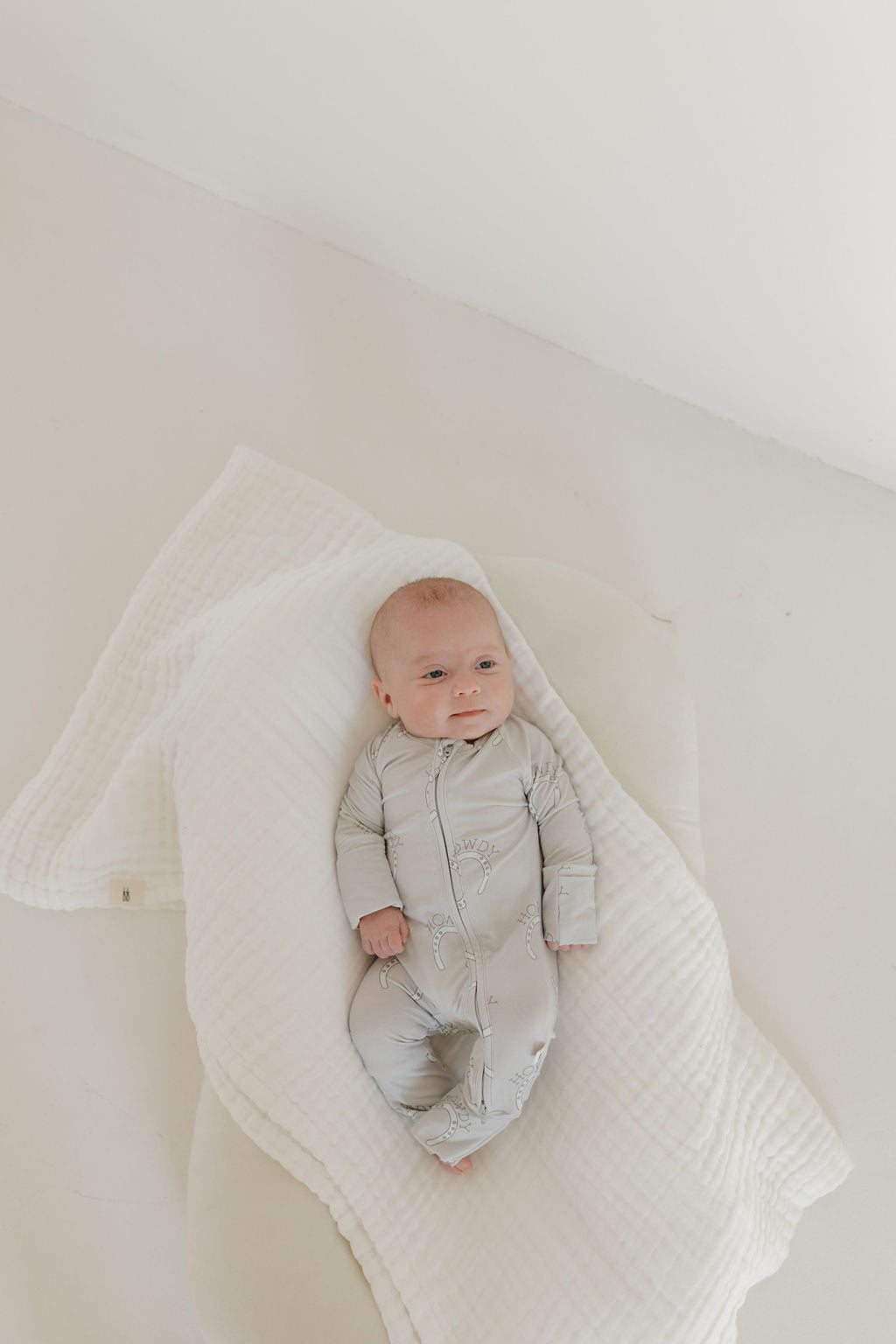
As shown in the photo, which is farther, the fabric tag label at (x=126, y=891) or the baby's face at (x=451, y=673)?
the fabric tag label at (x=126, y=891)

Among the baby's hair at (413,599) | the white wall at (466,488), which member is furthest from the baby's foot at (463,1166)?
the baby's hair at (413,599)

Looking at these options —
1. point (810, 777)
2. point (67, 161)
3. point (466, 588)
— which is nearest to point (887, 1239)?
point (810, 777)

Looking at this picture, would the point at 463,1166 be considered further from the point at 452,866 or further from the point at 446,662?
the point at 446,662

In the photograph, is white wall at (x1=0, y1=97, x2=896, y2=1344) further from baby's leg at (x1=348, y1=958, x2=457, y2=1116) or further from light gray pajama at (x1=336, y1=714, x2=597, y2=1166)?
baby's leg at (x1=348, y1=958, x2=457, y2=1116)

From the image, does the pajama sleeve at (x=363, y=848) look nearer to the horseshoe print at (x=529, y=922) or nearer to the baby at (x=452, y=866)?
the baby at (x=452, y=866)

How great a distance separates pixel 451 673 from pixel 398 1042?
1.43 feet

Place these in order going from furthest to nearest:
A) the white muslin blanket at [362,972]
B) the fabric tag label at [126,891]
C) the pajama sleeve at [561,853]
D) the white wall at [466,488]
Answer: the white wall at [466,488], the fabric tag label at [126,891], the pajama sleeve at [561,853], the white muslin blanket at [362,972]

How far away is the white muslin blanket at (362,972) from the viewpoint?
112cm

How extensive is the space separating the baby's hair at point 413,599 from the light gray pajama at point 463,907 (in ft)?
0.41

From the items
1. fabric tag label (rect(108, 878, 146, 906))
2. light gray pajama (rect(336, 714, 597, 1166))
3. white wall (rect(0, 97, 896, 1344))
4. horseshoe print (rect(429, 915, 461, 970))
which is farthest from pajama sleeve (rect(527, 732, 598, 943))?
fabric tag label (rect(108, 878, 146, 906))

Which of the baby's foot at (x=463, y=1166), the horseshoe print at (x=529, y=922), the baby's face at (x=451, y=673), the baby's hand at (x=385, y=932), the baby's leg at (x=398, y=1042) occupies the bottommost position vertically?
the baby's foot at (x=463, y=1166)

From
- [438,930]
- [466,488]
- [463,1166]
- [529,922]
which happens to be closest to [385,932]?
[438,930]

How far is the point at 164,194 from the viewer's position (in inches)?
71.4

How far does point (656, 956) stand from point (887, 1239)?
0.52 m
